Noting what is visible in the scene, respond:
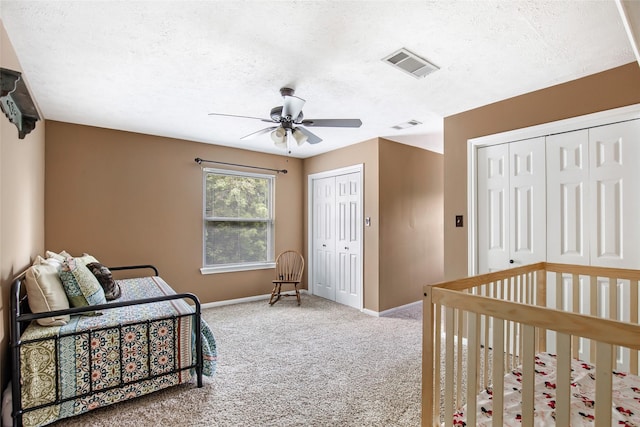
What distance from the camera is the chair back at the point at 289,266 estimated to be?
16.7 ft

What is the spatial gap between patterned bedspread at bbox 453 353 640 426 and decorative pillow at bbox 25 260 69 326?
247cm

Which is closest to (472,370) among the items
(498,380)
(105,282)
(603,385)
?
(498,380)

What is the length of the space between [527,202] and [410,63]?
1662 millimetres

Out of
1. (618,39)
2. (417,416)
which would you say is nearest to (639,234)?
(618,39)

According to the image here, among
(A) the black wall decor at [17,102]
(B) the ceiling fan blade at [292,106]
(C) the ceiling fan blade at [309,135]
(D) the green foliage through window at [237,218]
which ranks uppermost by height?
(B) the ceiling fan blade at [292,106]

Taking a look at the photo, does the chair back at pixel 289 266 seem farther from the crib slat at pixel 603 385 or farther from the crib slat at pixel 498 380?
the crib slat at pixel 603 385

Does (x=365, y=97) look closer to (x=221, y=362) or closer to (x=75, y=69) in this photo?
(x=75, y=69)

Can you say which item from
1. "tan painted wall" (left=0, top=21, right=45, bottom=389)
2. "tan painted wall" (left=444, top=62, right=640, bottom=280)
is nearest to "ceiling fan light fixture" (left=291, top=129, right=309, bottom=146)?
"tan painted wall" (left=444, top=62, right=640, bottom=280)

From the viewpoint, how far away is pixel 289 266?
5297 millimetres

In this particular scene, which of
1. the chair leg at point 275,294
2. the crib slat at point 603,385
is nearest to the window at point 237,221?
the chair leg at point 275,294

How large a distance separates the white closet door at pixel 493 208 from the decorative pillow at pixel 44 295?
137 inches

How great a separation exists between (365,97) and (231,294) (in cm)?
334

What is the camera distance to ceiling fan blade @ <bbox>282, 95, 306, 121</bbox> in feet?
7.99

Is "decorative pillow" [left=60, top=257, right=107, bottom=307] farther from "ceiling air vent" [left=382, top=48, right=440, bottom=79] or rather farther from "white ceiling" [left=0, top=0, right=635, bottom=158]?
"ceiling air vent" [left=382, top=48, right=440, bottom=79]
